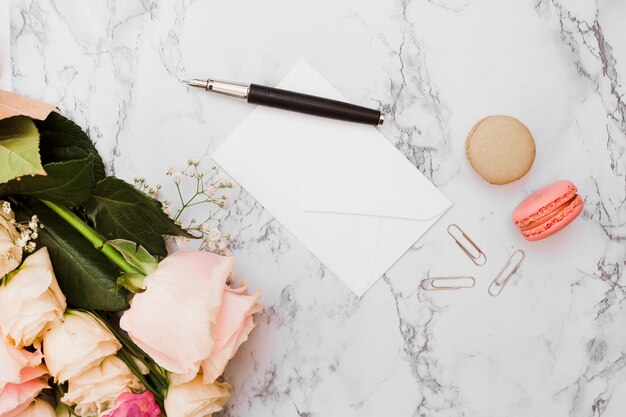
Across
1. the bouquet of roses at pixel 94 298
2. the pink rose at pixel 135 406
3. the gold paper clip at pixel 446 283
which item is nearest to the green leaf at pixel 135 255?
the bouquet of roses at pixel 94 298

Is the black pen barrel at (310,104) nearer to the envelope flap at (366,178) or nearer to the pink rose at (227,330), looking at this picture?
the envelope flap at (366,178)

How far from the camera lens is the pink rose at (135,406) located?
1.86 ft

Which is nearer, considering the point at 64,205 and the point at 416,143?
the point at 64,205

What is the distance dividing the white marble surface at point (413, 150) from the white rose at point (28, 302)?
0.74 feet

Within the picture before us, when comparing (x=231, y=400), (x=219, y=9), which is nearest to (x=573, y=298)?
(x=231, y=400)

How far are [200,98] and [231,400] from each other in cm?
38

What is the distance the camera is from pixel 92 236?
2.03 ft

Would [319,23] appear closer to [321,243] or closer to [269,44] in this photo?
[269,44]

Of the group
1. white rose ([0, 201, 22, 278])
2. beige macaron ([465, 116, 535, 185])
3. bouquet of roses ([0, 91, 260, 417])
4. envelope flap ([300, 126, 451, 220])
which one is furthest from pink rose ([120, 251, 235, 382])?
beige macaron ([465, 116, 535, 185])

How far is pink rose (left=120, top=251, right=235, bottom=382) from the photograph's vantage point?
0.56 metres

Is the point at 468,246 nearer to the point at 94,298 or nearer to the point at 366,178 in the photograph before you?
the point at 366,178

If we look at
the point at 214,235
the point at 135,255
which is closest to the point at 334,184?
the point at 214,235

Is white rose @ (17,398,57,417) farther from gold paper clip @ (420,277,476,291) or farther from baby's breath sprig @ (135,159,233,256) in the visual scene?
gold paper clip @ (420,277,476,291)

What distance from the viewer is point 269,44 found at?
0.76 m
